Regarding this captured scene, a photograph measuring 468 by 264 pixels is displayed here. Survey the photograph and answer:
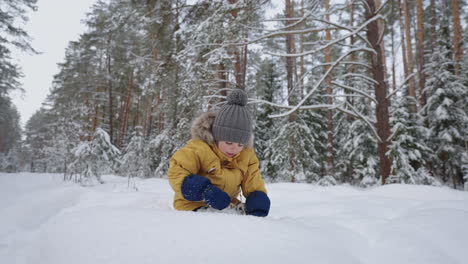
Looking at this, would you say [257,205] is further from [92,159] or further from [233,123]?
[92,159]

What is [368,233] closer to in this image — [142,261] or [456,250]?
[456,250]

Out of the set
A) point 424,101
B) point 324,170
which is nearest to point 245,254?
point 424,101

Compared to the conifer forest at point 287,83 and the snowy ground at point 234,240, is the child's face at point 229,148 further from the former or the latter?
the conifer forest at point 287,83

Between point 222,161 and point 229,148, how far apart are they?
12 centimetres

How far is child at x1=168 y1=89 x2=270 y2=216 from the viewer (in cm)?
159

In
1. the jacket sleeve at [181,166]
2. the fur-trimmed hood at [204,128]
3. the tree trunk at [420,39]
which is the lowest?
the jacket sleeve at [181,166]

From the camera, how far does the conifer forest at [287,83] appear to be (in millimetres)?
3754

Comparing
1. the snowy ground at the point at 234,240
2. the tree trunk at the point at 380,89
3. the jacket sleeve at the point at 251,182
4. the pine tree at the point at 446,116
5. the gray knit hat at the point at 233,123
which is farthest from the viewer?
the pine tree at the point at 446,116

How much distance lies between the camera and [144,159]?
1091 centimetres

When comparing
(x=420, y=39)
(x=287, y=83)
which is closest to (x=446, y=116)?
(x=420, y=39)

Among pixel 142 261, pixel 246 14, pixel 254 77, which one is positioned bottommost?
pixel 142 261

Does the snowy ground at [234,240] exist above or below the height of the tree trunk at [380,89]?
below

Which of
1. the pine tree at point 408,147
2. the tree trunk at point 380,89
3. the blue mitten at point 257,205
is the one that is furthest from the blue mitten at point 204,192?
the pine tree at point 408,147

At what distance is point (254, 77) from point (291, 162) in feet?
24.8
